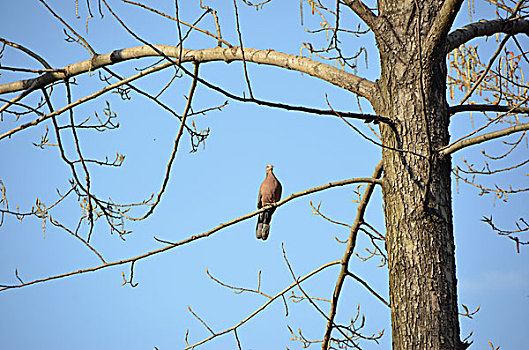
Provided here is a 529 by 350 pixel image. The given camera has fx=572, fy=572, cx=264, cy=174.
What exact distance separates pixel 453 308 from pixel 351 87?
47.1 inches

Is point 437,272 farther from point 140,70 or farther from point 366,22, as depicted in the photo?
point 140,70

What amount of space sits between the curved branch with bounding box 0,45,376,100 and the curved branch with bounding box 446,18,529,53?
502mm

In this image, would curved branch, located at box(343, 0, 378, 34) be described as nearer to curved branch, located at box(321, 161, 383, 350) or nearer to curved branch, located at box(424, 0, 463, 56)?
curved branch, located at box(424, 0, 463, 56)

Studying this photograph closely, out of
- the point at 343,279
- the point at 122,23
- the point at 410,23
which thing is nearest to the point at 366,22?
the point at 410,23

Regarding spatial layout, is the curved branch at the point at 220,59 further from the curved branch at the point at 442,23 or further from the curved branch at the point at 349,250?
the curved branch at the point at 349,250

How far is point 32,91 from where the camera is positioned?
139 inches

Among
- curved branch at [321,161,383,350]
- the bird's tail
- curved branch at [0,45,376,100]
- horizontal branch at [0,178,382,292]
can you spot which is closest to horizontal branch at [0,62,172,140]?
curved branch at [0,45,376,100]

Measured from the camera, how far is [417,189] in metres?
2.60

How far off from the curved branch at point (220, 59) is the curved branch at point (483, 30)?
502 mm

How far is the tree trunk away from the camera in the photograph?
249 centimetres

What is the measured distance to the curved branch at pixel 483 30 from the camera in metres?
2.96

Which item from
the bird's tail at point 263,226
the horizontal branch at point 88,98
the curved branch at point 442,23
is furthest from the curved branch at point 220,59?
the bird's tail at point 263,226

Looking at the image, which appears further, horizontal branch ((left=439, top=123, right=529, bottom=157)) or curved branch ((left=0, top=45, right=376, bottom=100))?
curved branch ((left=0, top=45, right=376, bottom=100))

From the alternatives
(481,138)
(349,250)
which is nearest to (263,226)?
Answer: (349,250)
